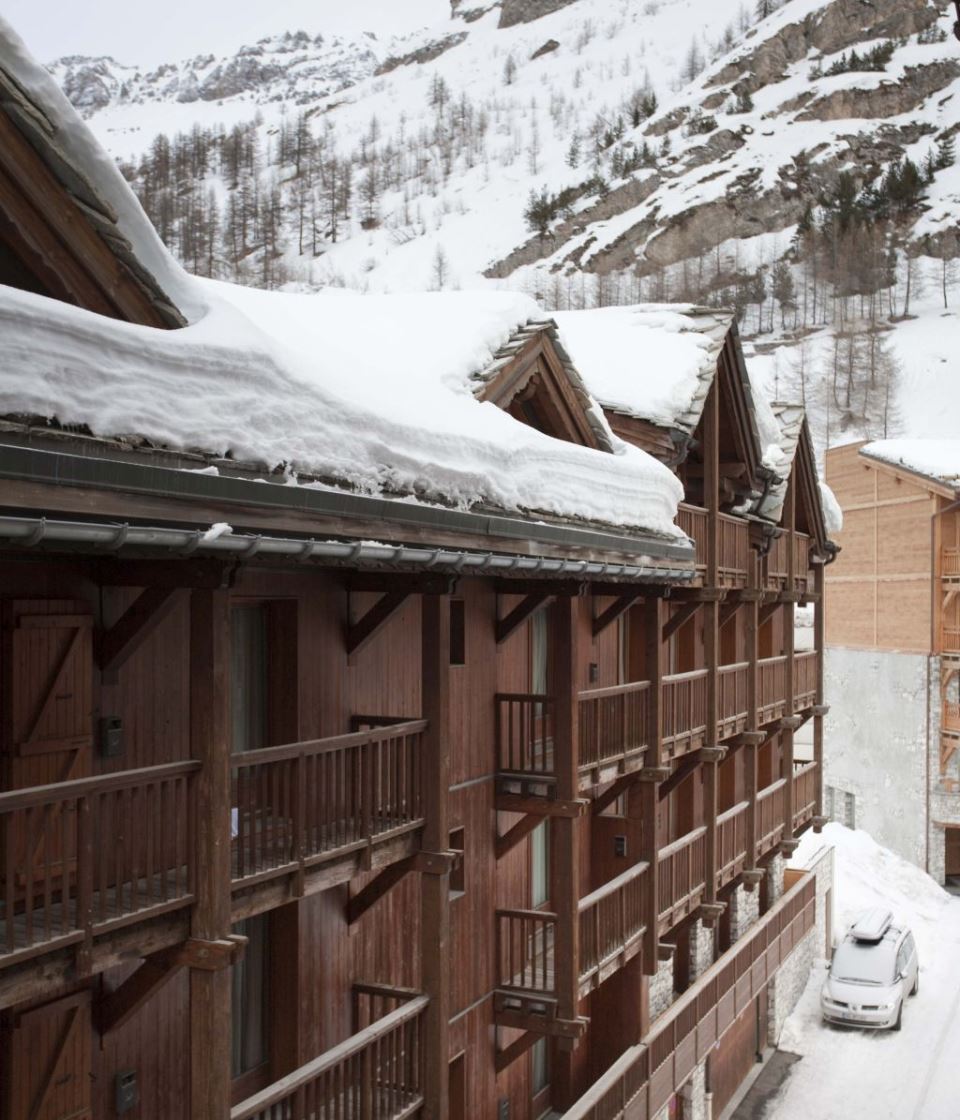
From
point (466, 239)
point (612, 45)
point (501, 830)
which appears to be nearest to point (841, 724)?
point (501, 830)

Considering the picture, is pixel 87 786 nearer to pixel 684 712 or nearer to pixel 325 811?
pixel 325 811

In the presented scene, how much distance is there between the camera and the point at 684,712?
15.8m

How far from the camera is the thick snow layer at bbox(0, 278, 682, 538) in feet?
17.2

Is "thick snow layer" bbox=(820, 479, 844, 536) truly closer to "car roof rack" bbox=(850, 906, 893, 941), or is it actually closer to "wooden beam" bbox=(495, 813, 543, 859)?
"car roof rack" bbox=(850, 906, 893, 941)

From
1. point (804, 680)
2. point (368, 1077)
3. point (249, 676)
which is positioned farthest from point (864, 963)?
point (249, 676)

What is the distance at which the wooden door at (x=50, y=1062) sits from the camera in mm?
6766

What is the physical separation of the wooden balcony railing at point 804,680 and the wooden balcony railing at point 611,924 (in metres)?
9.58

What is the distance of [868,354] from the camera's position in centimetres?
7844

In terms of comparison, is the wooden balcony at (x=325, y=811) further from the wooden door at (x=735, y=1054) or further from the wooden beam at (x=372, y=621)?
the wooden door at (x=735, y=1054)

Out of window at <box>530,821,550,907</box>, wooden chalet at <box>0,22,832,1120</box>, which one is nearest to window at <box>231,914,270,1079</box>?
wooden chalet at <box>0,22,832,1120</box>

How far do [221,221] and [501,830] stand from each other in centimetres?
11855

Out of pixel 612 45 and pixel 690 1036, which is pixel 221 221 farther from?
pixel 690 1036

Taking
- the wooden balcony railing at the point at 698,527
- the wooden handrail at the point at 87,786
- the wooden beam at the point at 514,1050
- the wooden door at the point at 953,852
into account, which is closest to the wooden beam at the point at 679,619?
the wooden balcony railing at the point at 698,527

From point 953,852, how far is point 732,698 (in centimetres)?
2482
